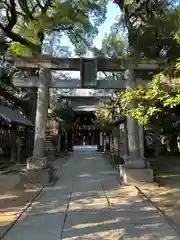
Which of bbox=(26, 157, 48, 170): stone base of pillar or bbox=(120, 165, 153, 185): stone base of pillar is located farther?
bbox=(26, 157, 48, 170): stone base of pillar

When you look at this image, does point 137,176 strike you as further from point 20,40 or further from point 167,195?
point 20,40

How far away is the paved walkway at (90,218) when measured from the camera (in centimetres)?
580

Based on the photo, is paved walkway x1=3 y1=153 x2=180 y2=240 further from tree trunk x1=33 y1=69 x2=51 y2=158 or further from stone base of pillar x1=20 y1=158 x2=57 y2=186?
tree trunk x1=33 y1=69 x2=51 y2=158

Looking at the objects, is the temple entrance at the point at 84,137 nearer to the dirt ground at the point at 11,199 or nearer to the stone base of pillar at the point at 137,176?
the dirt ground at the point at 11,199

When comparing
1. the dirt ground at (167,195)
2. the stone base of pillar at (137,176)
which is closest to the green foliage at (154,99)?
the dirt ground at (167,195)

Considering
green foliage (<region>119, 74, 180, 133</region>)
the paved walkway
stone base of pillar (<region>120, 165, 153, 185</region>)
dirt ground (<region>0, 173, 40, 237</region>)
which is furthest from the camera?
stone base of pillar (<region>120, 165, 153, 185</region>)

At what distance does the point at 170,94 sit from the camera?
18.3 feet

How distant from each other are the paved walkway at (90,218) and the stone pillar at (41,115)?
210cm

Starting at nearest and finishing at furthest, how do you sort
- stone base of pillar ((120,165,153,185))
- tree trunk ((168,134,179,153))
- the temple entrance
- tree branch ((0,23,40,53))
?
1. stone base of pillar ((120,165,153,185))
2. tree branch ((0,23,40,53))
3. tree trunk ((168,134,179,153))
4. the temple entrance

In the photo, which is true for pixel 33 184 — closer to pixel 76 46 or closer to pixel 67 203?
pixel 67 203

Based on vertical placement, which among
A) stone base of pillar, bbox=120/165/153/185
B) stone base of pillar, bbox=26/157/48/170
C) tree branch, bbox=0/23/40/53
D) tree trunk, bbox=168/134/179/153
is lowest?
stone base of pillar, bbox=120/165/153/185

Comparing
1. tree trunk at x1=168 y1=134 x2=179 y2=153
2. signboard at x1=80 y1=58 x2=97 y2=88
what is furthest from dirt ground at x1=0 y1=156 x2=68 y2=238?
tree trunk at x1=168 y1=134 x2=179 y2=153

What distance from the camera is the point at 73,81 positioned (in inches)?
514

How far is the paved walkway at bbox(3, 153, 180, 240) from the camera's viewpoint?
5801 mm
